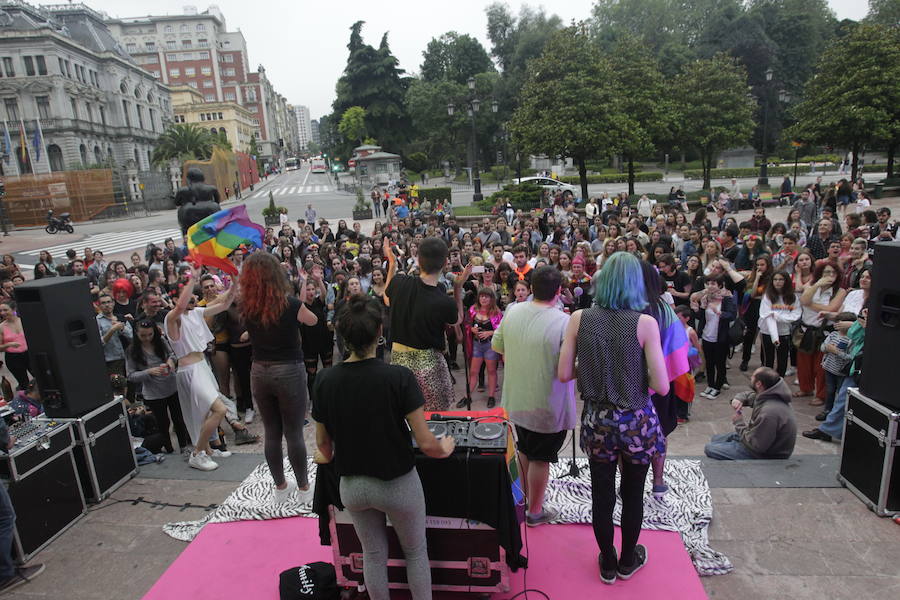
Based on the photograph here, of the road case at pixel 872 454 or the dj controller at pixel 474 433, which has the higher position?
the dj controller at pixel 474 433

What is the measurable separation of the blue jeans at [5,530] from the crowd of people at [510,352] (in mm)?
1507

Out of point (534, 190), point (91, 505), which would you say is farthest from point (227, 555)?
point (534, 190)

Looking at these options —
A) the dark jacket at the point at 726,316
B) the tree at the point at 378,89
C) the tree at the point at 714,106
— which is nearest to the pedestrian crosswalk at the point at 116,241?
the dark jacket at the point at 726,316

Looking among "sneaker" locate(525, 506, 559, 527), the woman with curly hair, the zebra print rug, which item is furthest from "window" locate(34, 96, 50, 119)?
"sneaker" locate(525, 506, 559, 527)

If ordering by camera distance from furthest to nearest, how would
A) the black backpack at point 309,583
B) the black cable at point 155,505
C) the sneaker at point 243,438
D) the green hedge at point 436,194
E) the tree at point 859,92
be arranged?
the green hedge at point 436,194
the tree at point 859,92
the sneaker at point 243,438
the black cable at point 155,505
the black backpack at point 309,583

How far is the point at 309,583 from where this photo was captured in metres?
3.18

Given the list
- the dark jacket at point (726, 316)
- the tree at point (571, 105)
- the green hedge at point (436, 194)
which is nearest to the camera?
the dark jacket at point (726, 316)

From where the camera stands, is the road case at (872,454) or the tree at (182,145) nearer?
the road case at (872,454)

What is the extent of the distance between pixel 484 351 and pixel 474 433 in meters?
3.63

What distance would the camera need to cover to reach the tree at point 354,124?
59469mm

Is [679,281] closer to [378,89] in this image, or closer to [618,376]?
[618,376]

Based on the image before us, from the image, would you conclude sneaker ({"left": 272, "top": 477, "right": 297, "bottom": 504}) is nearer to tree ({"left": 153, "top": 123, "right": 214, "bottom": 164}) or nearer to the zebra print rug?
the zebra print rug

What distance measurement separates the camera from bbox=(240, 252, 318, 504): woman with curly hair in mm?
3775

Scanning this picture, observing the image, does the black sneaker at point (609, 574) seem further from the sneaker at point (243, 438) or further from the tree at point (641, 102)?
the tree at point (641, 102)
